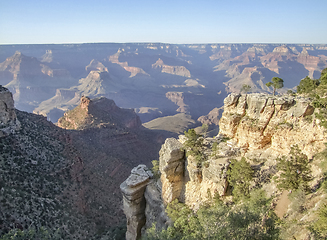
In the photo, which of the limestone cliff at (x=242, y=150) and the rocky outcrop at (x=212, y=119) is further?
the rocky outcrop at (x=212, y=119)

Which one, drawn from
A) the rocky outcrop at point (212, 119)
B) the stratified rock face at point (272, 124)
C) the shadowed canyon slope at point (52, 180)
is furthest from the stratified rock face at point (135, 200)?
the rocky outcrop at point (212, 119)

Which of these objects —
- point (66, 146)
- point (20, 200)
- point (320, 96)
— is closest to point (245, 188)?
point (320, 96)

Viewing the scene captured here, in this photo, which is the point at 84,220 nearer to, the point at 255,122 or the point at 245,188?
the point at 245,188

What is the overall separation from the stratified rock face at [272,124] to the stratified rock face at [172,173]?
7.00 meters

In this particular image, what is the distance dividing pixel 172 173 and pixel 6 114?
33.1m

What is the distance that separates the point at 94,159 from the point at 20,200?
2559 centimetres

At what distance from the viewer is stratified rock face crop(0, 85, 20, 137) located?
38.5 metres

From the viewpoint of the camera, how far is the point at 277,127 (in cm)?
2306

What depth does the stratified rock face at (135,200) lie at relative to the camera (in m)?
31.0

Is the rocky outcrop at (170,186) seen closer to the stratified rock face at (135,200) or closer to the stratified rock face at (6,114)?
the stratified rock face at (135,200)

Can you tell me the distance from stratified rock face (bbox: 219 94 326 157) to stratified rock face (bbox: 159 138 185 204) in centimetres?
700

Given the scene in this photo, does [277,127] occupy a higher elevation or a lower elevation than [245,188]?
higher

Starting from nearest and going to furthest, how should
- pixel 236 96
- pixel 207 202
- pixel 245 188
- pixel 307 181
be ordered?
pixel 307 181
pixel 245 188
pixel 207 202
pixel 236 96

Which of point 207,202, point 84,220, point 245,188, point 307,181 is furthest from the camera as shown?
point 84,220
